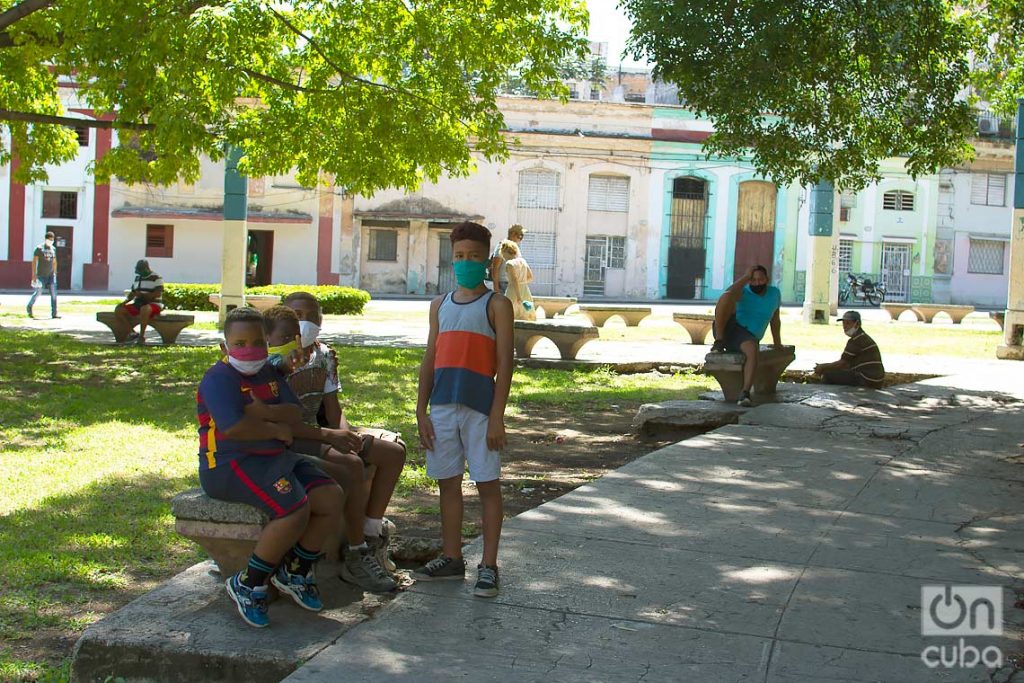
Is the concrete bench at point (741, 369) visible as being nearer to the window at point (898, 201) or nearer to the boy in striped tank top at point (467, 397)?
the boy in striped tank top at point (467, 397)

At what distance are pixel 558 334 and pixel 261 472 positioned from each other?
1061 centimetres

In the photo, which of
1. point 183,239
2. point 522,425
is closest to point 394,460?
point 522,425

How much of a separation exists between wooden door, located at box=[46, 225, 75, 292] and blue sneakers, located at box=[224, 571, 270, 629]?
36145 mm

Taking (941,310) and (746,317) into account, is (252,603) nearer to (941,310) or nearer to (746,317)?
(746,317)

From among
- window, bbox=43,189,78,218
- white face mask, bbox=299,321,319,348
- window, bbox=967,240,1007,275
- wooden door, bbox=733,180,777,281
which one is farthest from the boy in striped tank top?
window, bbox=967,240,1007,275

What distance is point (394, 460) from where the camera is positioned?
471 cm

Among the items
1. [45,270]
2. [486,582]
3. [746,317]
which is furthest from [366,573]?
[45,270]

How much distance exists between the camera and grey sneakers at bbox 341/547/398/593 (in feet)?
14.6

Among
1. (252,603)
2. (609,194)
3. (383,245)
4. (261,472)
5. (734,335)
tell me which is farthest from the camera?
(609,194)

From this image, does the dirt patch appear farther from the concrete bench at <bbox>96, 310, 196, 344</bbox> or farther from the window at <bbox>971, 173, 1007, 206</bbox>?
the window at <bbox>971, 173, 1007, 206</bbox>

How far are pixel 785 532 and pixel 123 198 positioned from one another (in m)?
36.2

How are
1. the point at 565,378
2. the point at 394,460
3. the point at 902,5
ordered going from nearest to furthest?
the point at 394,460, the point at 902,5, the point at 565,378

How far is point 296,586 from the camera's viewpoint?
413cm

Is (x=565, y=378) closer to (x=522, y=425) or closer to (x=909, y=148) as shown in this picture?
(x=522, y=425)
